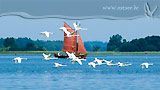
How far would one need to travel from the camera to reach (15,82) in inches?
2282

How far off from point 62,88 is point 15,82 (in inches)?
320

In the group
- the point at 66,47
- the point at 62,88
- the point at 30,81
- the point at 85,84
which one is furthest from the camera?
the point at 66,47

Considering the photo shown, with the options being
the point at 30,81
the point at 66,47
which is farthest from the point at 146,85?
the point at 66,47

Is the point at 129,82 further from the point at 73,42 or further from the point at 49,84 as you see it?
the point at 73,42

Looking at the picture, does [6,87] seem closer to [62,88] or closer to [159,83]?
[62,88]

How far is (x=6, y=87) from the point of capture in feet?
172

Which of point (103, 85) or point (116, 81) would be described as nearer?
point (103, 85)

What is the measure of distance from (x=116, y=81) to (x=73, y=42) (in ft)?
222

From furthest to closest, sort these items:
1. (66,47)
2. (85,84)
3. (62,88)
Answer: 1. (66,47)
2. (85,84)
3. (62,88)

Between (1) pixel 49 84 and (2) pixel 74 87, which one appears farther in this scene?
(1) pixel 49 84

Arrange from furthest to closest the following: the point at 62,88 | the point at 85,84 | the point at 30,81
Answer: the point at 30,81
the point at 85,84
the point at 62,88

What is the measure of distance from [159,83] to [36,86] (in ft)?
39.7

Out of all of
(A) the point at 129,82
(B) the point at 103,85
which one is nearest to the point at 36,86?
(B) the point at 103,85

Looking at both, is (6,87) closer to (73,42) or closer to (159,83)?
(159,83)
